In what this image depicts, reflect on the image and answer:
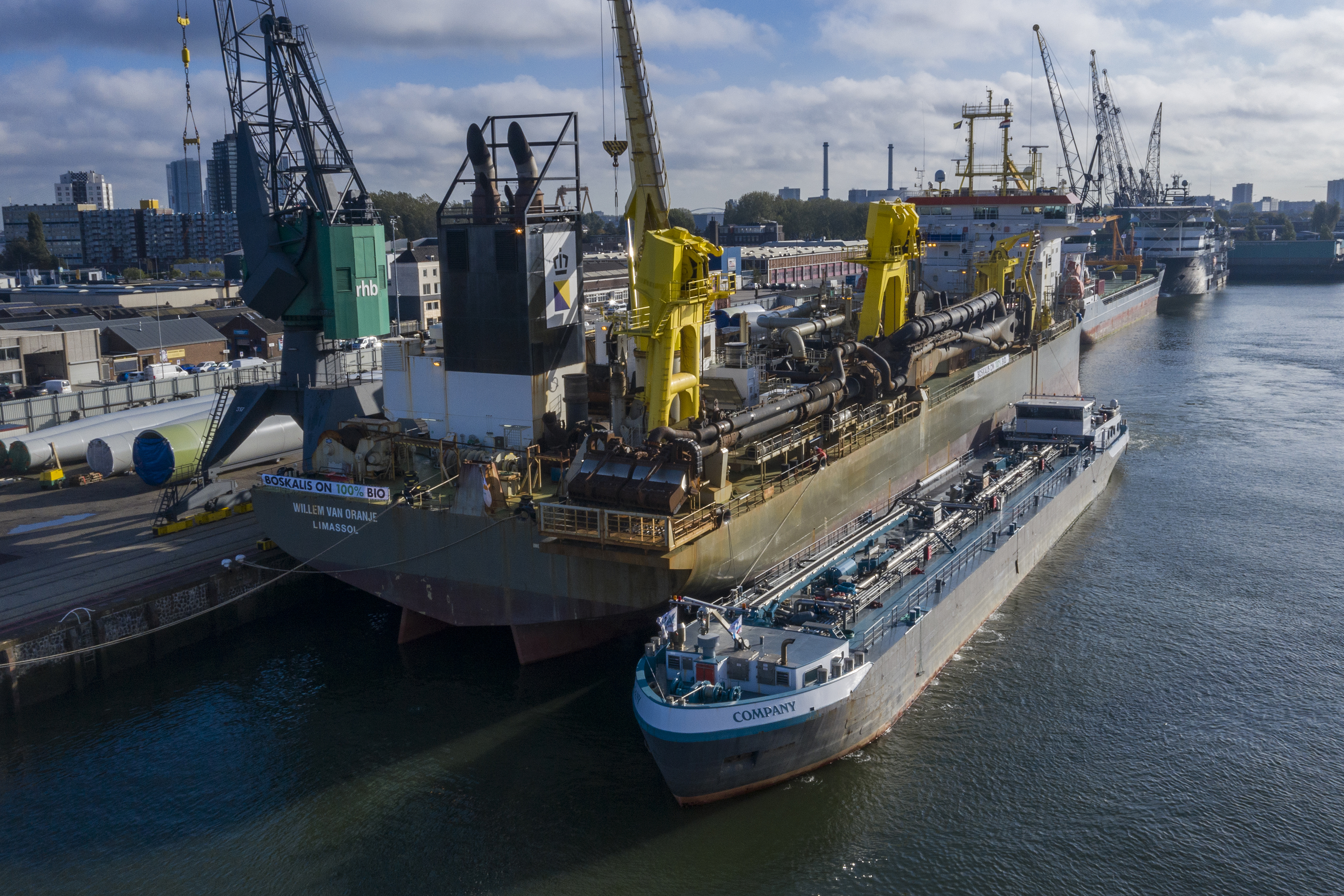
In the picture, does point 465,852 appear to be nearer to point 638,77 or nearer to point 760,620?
point 760,620

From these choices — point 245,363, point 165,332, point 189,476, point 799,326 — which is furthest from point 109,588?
point 165,332

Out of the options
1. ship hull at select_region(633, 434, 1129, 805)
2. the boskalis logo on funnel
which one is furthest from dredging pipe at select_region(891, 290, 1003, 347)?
the boskalis logo on funnel

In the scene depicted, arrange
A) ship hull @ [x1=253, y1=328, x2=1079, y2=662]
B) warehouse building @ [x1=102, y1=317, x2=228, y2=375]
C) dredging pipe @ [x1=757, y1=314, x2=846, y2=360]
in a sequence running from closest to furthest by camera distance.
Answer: ship hull @ [x1=253, y1=328, x2=1079, y2=662] → dredging pipe @ [x1=757, y1=314, x2=846, y2=360] → warehouse building @ [x1=102, y1=317, x2=228, y2=375]

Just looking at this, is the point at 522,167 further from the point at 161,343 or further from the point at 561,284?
the point at 161,343

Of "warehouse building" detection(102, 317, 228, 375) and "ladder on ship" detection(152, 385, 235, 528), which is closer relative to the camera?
"ladder on ship" detection(152, 385, 235, 528)

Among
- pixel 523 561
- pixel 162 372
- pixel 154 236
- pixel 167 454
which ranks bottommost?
pixel 523 561

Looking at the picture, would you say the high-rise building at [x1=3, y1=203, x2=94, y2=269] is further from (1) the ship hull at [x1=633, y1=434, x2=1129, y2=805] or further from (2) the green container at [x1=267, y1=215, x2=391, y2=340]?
(1) the ship hull at [x1=633, y1=434, x2=1129, y2=805]
